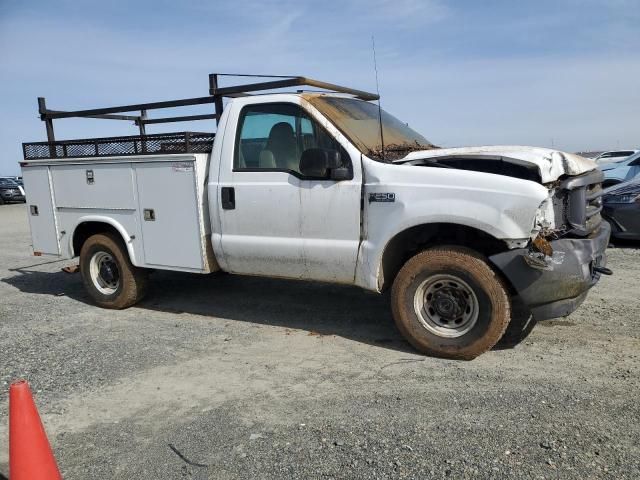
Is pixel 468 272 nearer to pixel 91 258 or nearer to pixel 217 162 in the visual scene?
pixel 217 162

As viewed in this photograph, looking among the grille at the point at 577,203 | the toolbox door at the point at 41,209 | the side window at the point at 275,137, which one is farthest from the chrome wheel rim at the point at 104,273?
the grille at the point at 577,203

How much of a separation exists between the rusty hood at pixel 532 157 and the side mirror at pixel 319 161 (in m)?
0.54

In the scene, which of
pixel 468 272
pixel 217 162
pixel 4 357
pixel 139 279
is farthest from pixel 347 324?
pixel 4 357

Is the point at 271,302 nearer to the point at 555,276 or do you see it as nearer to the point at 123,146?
the point at 123,146

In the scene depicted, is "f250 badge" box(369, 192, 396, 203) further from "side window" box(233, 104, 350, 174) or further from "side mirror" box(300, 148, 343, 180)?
"side window" box(233, 104, 350, 174)

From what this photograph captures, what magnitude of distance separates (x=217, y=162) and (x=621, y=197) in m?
6.38

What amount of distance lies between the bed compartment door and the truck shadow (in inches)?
29.8

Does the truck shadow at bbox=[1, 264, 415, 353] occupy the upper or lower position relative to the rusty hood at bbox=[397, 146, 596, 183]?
lower

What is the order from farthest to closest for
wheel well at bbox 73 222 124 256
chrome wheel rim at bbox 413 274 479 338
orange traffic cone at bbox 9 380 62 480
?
wheel well at bbox 73 222 124 256 < chrome wheel rim at bbox 413 274 479 338 < orange traffic cone at bbox 9 380 62 480

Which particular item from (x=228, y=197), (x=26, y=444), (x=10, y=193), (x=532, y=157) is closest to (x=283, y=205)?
(x=228, y=197)

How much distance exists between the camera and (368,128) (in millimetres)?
5113

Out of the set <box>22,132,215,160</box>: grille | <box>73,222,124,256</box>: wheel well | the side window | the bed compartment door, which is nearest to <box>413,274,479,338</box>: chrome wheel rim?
the side window

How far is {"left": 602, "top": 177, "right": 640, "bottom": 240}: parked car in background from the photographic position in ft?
27.4

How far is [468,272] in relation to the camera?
13.8 feet
